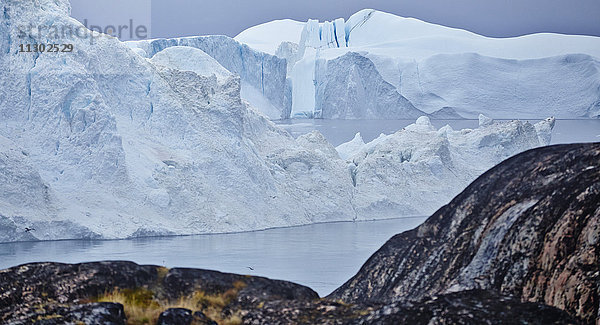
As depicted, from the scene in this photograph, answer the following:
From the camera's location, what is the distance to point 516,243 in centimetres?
394

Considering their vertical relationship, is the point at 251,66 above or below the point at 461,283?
above

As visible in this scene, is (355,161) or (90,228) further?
(355,161)

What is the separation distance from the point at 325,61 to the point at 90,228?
29971 mm

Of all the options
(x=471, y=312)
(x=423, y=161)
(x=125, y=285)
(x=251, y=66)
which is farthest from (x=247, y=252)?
(x=251, y=66)

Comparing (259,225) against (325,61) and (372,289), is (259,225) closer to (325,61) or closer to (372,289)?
(372,289)

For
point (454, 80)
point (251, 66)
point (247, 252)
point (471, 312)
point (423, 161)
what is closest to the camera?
point (471, 312)

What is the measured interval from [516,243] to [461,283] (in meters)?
0.42

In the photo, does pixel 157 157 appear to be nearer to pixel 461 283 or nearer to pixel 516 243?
pixel 461 283

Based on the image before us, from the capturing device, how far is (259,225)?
20031mm

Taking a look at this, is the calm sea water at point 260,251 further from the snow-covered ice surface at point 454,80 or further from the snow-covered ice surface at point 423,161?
the snow-covered ice surface at point 454,80

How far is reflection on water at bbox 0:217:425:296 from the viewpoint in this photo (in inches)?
545

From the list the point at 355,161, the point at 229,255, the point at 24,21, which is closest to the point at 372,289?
the point at 229,255

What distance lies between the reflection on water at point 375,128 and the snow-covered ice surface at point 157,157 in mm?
12100

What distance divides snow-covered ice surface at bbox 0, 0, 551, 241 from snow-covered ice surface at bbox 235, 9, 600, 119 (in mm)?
17969
